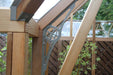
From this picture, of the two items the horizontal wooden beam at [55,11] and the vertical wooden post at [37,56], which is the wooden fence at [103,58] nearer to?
the vertical wooden post at [37,56]

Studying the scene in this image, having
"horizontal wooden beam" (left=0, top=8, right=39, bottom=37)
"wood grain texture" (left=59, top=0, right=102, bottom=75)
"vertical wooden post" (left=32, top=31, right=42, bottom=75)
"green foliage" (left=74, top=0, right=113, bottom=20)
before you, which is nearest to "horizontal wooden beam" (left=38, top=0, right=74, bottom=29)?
"vertical wooden post" (left=32, top=31, right=42, bottom=75)

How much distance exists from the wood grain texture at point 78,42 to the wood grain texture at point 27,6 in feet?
2.53

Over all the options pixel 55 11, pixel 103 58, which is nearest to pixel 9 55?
pixel 55 11

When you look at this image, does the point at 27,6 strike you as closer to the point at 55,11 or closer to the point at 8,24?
the point at 8,24

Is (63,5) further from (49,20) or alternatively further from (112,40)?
(112,40)

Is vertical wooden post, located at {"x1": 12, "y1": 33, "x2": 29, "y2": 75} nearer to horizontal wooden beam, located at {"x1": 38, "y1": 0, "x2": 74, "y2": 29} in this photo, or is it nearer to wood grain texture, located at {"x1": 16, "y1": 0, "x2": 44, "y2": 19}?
wood grain texture, located at {"x1": 16, "y1": 0, "x2": 44, "y2": 19}

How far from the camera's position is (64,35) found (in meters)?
4.18

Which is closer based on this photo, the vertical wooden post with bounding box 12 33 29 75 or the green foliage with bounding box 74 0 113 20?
the vertical wooden post with bounding box 12 33 29 75

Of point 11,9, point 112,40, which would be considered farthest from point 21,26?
point 112,40

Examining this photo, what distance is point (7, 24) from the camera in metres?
0.81

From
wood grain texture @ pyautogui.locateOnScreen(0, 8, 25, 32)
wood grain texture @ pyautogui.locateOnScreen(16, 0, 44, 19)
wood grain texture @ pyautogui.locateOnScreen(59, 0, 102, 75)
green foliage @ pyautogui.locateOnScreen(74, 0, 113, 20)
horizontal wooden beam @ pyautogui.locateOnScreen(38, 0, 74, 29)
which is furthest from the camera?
green foliage @ pyautogui.locateOnScreen(74, 0, 113, 20)

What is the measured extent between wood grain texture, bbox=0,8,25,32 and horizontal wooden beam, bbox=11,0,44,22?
33 mm

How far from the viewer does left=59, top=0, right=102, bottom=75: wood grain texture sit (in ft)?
4.60

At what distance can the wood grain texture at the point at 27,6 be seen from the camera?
0.66 m
